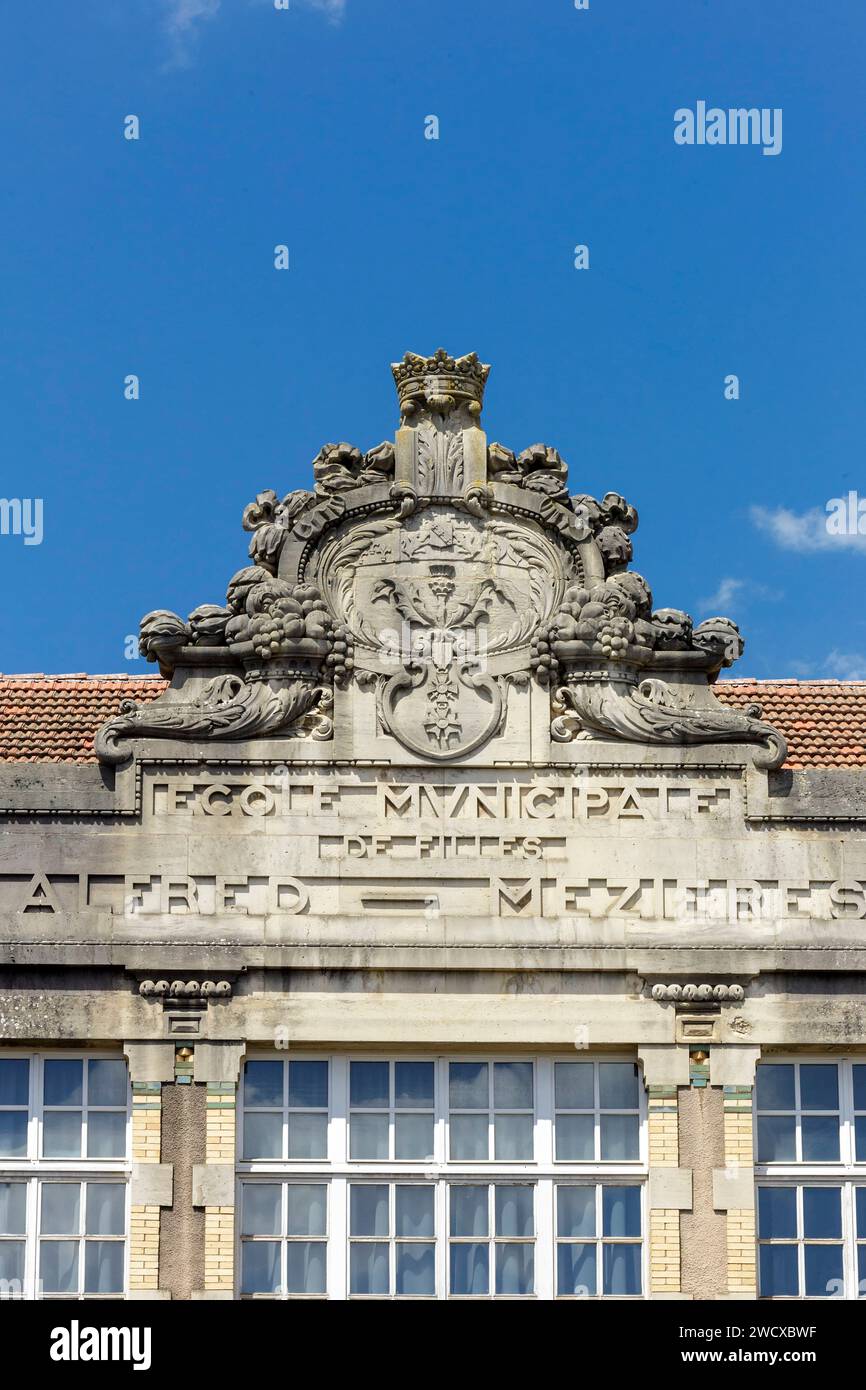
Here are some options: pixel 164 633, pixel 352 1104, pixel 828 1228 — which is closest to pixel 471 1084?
pixel 352 1104

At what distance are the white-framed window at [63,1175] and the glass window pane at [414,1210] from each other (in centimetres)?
241

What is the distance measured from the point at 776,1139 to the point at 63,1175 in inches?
250

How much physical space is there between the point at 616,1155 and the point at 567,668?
4423mm

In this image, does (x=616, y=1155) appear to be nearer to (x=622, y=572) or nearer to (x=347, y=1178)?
(x=347, y=1178)

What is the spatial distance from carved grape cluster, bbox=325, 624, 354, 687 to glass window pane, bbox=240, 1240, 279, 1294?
509cm

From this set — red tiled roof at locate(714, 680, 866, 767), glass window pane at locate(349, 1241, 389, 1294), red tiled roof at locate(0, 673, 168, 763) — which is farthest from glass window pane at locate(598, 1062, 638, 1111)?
red tiled roof at locate(0, 673, 168, 763)

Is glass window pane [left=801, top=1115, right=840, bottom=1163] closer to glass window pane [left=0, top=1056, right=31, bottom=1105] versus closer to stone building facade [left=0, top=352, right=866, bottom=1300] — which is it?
stone building facade [left=0, top=352, right=866, bottom=1300]

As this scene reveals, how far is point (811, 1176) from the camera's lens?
24.2 m

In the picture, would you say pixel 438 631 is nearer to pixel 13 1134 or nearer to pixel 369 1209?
pixel 369 1209

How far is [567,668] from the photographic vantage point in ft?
81.9
